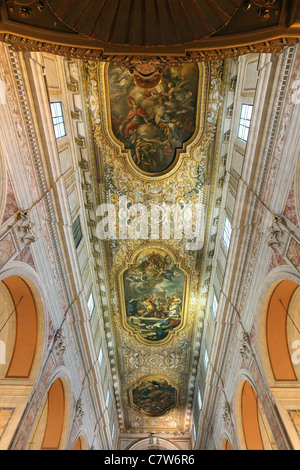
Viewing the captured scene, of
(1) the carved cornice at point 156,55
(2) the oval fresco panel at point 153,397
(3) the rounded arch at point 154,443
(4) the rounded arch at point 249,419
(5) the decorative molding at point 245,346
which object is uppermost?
(1) the carved cornice at point 156,55

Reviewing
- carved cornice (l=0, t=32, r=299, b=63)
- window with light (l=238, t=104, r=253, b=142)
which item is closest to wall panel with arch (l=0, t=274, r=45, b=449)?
carved cornice (l=0, t=32, r=299, b=63)

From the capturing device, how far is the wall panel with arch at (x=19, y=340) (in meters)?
6.86

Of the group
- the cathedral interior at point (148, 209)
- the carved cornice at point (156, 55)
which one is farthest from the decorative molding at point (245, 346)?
the carved cornice at point (156, 55)

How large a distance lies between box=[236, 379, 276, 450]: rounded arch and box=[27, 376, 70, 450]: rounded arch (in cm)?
611

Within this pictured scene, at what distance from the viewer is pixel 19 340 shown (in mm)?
7699

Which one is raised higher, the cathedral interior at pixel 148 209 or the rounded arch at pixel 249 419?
the cathedral interior at pixel 148 209

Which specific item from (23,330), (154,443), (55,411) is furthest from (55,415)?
(154,443)

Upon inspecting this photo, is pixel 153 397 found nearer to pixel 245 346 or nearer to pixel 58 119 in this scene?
pixel 245 346

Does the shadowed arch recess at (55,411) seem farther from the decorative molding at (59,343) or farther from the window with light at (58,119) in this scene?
the window with light at (58,119)

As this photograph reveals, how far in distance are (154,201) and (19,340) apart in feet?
23.6

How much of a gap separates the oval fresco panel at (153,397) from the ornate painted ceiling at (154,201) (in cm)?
Answer: 111

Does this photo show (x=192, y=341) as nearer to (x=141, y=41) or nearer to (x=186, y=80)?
(x=186, y=80)

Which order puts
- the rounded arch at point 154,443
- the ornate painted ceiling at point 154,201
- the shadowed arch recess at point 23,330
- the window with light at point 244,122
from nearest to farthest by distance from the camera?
the shadowed arch recess at point 23,330 < the window with light at point 244,122 < the ornate painted ceiling at point 154,201 < the rounded arch at point 154,443

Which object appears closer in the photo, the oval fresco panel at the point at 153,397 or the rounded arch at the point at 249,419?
the rounded arch at the point at 249,419
